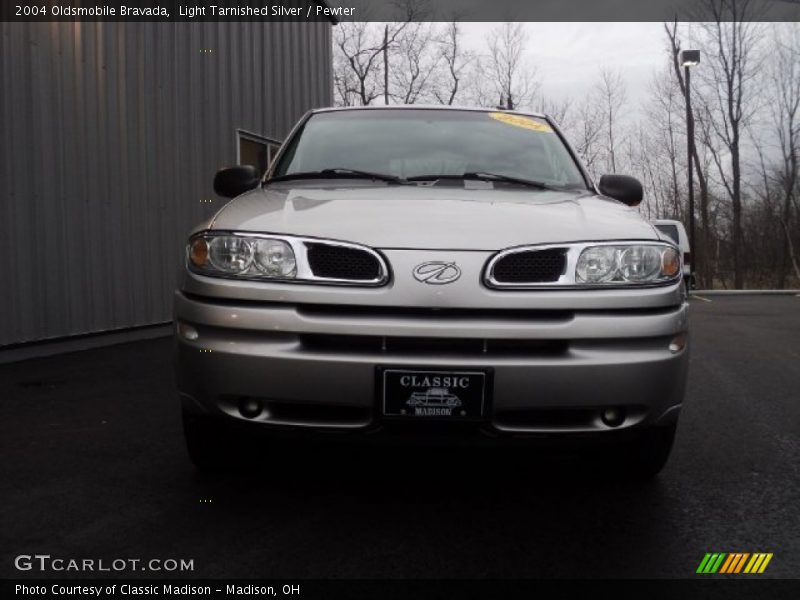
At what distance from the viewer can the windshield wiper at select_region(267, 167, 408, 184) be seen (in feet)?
10.8

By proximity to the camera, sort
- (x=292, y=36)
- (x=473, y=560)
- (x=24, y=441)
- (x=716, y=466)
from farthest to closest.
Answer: (x=292, y=36), (x=24, y=441), (x=716, y=466), (x=473, y=560)

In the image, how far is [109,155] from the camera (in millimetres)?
7176

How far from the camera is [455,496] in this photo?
282 cm

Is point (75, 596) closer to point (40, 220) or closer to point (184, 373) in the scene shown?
point (184, 373)

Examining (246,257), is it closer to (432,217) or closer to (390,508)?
(432,217)

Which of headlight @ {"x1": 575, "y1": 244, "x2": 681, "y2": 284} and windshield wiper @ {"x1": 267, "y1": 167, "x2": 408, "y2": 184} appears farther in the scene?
windshield wiper @ {"x1": 267, "y1": 167, "x2": 408, "y2": 184}

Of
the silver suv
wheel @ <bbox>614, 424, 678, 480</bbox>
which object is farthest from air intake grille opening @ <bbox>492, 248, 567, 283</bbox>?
wheel @ <bbox>614, 424, 678, 480</bbox>

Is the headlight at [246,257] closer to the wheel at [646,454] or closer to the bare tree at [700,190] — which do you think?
the wheel at [646,454]

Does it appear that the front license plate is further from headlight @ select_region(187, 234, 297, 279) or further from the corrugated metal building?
the corrugated metal building

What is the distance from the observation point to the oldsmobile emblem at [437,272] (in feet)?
7.77

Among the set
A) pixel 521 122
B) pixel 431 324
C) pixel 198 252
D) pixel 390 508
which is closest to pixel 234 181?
pixel 198 252

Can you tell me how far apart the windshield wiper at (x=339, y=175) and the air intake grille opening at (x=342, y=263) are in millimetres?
879

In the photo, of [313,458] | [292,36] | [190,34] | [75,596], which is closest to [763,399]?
[313,458]

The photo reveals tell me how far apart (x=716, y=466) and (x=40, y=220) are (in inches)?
223
